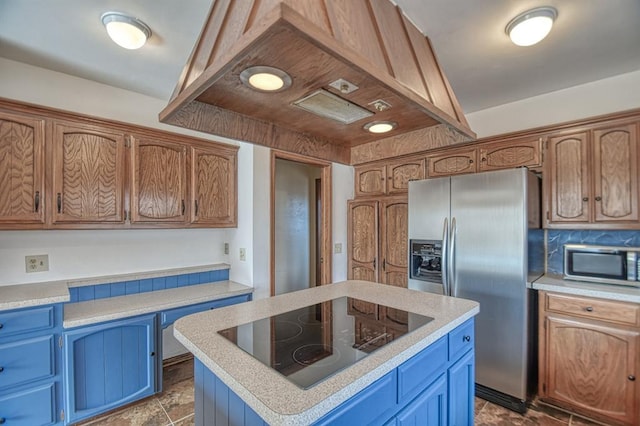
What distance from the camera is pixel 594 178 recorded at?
2.19 meters

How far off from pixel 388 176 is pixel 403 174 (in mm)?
174

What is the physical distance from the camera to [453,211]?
7.98 ft

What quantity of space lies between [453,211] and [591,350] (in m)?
1.27

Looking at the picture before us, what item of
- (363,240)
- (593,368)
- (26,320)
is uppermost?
(363,240)

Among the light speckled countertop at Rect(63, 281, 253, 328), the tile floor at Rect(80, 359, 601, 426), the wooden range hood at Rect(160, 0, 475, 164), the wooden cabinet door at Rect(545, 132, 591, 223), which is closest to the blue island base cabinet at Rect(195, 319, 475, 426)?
the tile floor at Rect(80, 359, 601, 426)

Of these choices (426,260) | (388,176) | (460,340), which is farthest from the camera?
(388,176)

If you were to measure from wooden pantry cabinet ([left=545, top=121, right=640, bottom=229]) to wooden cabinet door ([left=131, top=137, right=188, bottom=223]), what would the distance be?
3.02 metres

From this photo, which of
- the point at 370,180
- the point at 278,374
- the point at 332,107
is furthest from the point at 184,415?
the point at 370,180

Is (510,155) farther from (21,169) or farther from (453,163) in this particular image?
(21,169)

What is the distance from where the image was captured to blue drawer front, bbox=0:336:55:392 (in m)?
1.75

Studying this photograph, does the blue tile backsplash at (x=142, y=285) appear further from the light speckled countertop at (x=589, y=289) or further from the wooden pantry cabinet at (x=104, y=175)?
the light speckled countertop at (x=589, y=289)

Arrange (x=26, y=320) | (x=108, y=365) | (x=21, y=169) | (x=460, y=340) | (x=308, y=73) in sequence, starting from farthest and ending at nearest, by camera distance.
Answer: (x=108, y=365)
(x=21, y=169)
(x=26, y=320)
(x=460, y=340)
(x=308, y=73)

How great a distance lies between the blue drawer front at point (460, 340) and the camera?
1.51 meters

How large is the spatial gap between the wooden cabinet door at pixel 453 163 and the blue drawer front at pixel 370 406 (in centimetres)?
216
